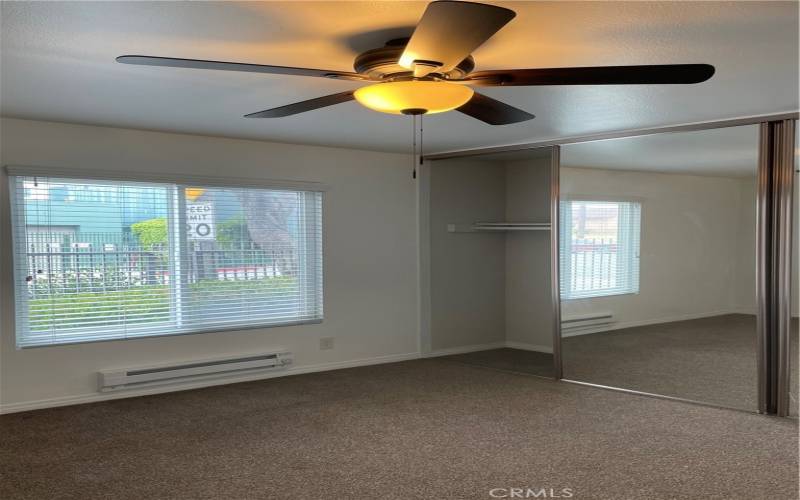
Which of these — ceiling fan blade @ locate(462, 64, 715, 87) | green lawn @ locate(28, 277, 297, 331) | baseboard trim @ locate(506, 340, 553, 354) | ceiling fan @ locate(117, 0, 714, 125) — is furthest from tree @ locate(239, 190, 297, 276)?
ceiling fan blade @ locate(462, 64, 715, 87)

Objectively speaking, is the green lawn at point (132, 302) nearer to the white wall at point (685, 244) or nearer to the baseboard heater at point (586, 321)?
the baseboard heater at point (586, 321)

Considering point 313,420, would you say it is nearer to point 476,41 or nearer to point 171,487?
point 171,487

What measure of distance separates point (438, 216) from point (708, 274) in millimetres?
2796

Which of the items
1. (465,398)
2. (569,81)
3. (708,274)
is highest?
(569,81)

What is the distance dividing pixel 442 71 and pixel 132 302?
3682 mm

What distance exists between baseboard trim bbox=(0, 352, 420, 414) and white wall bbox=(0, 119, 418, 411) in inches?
0.5

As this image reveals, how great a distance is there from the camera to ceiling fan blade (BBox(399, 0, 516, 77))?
1.76m

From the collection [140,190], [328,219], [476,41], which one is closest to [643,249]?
[328,219]

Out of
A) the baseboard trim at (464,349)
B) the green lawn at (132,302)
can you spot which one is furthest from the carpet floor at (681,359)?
the green lawn at (132,302)

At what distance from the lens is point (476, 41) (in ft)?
6.54

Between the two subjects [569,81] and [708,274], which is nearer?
[569,81]

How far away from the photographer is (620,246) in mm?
5207

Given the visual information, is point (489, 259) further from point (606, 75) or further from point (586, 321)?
point (606, 75)

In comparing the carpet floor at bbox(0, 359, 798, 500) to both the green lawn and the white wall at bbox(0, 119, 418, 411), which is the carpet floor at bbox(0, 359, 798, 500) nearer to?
the white wall at bbox(0, 119, 418, 411)
